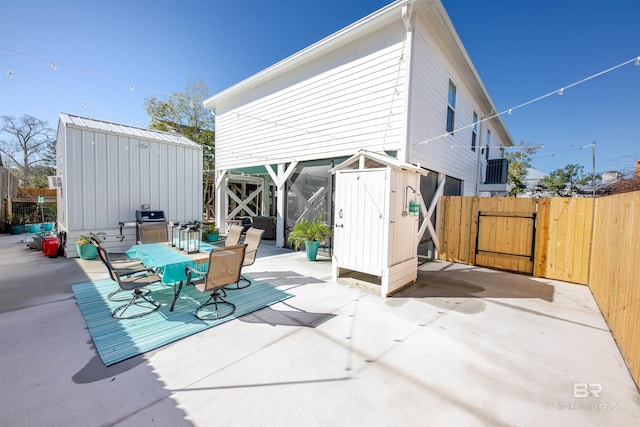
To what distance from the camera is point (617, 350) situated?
2861 mm

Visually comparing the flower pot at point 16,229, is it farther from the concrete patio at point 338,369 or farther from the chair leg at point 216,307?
the chair leg at point 216,307

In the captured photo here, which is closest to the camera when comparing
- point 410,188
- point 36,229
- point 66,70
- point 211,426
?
point 211,426

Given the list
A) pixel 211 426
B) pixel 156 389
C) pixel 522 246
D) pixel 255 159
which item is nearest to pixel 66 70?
pixel 255 159

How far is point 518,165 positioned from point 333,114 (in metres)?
18.7

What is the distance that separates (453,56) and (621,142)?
33.8ft

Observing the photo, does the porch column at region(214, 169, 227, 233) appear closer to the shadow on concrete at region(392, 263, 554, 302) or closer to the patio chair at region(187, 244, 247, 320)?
the patio chair at region(187, 244, 247, 320)

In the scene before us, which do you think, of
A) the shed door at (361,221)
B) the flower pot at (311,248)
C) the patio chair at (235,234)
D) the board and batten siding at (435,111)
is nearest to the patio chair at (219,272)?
the patio chair at (235,234)

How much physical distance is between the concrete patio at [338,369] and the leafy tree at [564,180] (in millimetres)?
18966

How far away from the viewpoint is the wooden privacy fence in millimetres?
2689

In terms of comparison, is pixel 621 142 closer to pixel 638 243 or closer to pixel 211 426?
pixel 638 243

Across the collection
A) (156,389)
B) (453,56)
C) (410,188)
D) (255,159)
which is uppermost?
(453,56)

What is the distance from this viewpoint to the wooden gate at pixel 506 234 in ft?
19.1

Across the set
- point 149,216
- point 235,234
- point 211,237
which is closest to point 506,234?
point 235,234

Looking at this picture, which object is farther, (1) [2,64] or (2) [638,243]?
(1) [2,64]
